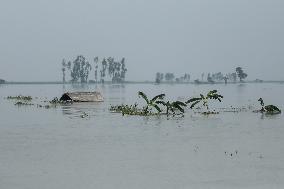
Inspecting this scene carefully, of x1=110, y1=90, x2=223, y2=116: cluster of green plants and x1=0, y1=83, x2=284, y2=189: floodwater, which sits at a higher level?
x1=110, y1=90, x2=223, y2=116: cluster of green plants

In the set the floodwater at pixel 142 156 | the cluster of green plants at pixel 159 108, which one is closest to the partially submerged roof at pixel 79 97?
the cluster of green plants at pixel 159 108

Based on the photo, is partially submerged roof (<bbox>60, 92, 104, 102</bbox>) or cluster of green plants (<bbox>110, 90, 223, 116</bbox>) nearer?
cluster of green plants (<bbox>110, 90, 223, 116</bbox>)

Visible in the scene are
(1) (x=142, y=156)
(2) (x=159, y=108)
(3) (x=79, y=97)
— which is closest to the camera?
(1) (x=142, y=156)

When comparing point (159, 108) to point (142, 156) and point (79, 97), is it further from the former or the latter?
point (79, 97)

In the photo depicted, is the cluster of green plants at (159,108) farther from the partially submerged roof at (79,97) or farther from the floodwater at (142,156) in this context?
the partially submerged roof at (79,97)

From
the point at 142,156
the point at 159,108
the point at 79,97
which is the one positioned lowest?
the point at 142,156

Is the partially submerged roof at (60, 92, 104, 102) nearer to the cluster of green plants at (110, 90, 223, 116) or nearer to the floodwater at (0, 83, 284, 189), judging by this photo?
the cluster of green plants at (110, 90, 223, 116)

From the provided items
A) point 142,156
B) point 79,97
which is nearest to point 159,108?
point 142,156

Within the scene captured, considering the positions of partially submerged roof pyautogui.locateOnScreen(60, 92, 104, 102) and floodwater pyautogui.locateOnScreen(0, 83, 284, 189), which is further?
partially submerged roof pyautogui.locateOnScreen(60, 92, 104, 102)

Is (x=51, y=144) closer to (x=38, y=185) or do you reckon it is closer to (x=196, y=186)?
(x=38, y=185)

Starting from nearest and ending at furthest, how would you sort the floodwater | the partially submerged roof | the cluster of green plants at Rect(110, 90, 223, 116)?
the floodwater, the cluster of green plants at Rect(110, 90, 223, 116), the partially submerged roof

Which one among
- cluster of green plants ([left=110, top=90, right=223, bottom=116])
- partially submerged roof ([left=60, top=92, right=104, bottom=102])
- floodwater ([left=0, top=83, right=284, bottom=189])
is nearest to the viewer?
floodwater ([left=0, top=83, right=284, bottom=189])

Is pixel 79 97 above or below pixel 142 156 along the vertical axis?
above

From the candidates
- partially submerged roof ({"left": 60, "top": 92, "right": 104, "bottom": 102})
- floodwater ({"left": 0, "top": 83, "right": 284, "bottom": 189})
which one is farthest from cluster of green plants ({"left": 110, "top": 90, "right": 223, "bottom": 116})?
partially submerged roof ({"left": 60, "top": 92, "right": 104, "bottom": 102})
